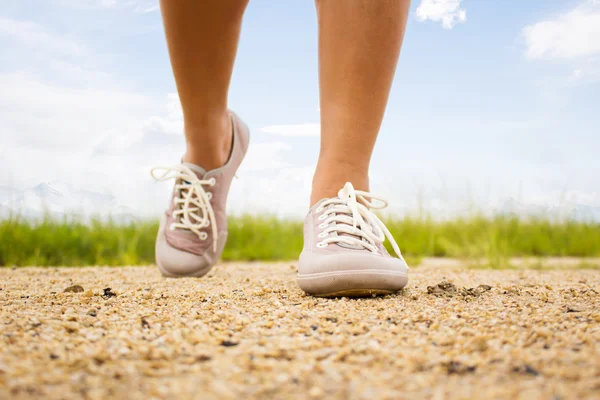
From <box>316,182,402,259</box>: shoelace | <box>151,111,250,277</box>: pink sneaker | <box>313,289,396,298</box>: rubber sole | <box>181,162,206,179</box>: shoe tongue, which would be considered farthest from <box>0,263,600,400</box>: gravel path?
<box>181,162,206,179</box>: shoe tongue

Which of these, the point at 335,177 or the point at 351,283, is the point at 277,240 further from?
the point at 351,283

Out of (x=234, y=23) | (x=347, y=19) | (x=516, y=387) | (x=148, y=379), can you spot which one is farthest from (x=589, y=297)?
(x=234, y=23)

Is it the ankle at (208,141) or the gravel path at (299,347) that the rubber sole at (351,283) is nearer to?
the gravel path at (299,347)

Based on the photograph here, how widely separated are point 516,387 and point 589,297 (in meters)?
0.85

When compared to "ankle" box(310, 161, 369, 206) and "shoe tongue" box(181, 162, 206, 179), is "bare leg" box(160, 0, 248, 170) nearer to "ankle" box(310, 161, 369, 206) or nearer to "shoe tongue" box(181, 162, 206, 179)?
"shoe tongue" box(181, 162, 206, 179)

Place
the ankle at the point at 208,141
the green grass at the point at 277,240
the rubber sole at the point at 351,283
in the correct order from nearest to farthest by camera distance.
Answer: the rubber sole at the point at 351,283 < the ankle at the point at 208,141 < the green grass at the point at 277,240

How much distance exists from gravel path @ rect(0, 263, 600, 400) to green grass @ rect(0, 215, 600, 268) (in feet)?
5.93

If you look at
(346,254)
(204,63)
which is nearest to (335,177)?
(346,254)

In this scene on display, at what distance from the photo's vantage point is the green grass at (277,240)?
302cm

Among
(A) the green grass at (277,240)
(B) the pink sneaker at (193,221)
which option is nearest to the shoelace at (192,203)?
(B) the pink sneaker at (193,221)

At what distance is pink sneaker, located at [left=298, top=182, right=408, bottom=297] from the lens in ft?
4.12

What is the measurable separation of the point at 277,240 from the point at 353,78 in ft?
6.88

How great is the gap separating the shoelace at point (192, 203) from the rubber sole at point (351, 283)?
73 centimetres

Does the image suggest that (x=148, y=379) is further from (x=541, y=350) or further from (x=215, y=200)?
(x=215, y=200)
